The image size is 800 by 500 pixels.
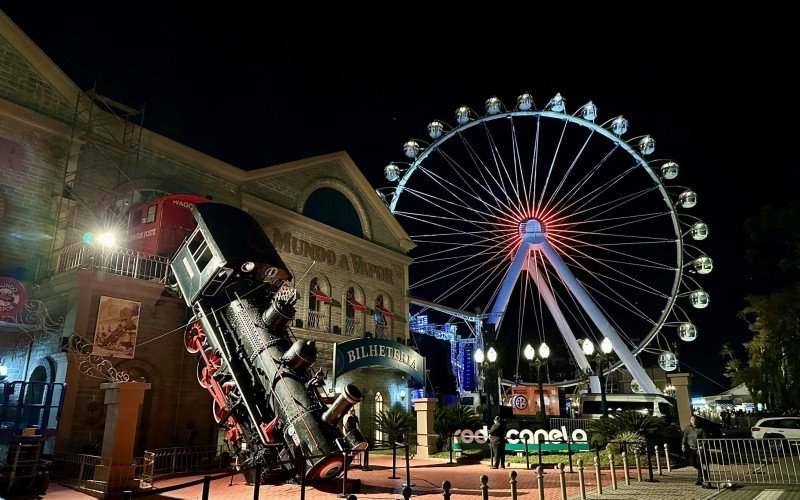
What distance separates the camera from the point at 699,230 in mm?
28312

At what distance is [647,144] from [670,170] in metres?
1.83

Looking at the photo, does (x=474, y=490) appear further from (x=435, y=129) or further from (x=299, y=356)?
(x=435, y=129)

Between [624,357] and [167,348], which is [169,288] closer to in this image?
[167,348]

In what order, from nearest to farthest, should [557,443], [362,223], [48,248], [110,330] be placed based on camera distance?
[110,330]
[48,248]
[557,443]
[362,223]

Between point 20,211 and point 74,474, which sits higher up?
point 20,211

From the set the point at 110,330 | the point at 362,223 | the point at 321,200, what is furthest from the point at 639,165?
the point at 110,330

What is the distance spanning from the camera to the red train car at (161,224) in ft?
56.5

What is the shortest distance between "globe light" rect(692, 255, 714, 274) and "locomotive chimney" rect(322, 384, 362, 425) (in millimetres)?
23608

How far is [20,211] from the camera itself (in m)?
16.3

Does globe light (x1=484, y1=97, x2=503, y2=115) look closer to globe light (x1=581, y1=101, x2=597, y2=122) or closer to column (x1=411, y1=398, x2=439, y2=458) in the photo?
globe light (x1=581, y1=101, x2=597, y2=122)

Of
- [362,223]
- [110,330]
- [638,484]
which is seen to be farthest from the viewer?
[362,223]

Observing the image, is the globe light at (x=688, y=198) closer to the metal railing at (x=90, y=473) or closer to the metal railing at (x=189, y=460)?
the metal railing at (x=189, y=460)

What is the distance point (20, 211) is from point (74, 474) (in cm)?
833

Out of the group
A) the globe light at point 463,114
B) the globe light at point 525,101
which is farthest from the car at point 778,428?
the globe light at point 463,114
